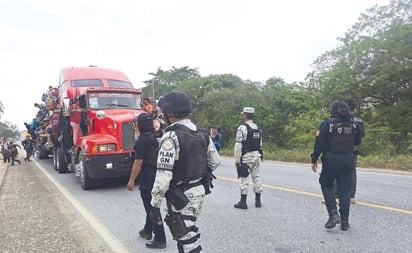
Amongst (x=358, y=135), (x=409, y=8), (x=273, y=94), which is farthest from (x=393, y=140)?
(x=358, y=135)

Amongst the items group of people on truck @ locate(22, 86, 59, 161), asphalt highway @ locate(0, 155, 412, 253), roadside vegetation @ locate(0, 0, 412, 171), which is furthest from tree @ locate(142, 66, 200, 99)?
asphalt highway @ locate(0, 155, 412, 253)

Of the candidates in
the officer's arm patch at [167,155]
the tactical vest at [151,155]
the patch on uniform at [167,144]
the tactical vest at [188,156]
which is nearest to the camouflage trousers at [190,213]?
the tactical vest at [188,156]

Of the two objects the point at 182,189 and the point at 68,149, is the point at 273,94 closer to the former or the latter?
the point at 68,149

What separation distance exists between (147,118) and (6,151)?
64.5 feet

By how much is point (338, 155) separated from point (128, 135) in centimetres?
538

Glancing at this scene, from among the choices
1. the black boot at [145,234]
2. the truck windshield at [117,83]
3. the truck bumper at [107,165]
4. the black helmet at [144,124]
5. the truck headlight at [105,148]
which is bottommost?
the black boot at [145,234]

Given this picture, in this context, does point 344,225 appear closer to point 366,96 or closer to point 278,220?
point 278,220

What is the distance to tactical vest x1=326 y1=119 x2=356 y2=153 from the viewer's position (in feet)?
15.8

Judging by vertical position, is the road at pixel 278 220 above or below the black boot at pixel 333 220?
below

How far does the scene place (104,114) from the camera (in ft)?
29.5

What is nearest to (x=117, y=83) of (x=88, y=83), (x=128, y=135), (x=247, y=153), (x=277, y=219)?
(x=88, y=83)

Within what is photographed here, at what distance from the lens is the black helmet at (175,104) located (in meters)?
3.12

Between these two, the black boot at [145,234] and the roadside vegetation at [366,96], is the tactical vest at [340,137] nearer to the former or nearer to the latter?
the black boot at [145,234]

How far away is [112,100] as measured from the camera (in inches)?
387
